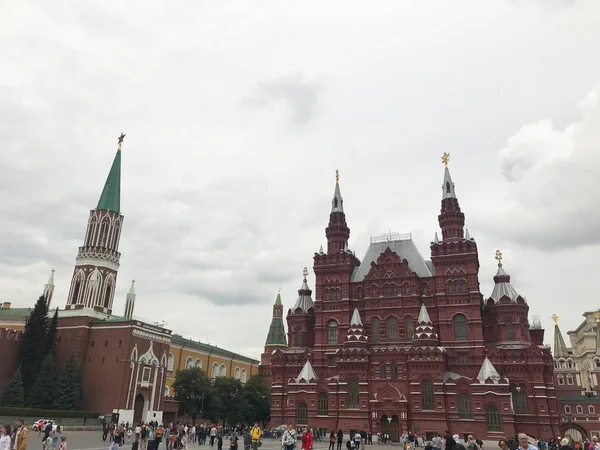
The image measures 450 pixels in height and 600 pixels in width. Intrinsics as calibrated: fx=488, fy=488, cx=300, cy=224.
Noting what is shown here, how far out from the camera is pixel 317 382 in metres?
58.7

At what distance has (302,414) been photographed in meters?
57.8

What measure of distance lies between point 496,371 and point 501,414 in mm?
4673

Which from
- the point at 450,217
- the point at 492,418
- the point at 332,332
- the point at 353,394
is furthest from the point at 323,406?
the point at 450,217

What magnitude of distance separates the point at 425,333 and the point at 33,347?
45522 millimetres

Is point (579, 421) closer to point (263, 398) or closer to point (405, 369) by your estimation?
point (405, 369)

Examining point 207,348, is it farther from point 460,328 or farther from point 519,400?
point 519,400

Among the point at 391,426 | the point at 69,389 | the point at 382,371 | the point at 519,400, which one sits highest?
the point at 382,371

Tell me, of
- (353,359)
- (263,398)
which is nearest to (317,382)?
(353,359)

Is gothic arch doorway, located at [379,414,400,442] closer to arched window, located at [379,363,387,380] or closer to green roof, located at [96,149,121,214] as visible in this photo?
arched window, located at [379,363,387,380]

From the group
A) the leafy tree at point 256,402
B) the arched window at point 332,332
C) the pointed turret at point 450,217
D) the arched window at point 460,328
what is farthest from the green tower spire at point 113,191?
the arched window at point 460,328

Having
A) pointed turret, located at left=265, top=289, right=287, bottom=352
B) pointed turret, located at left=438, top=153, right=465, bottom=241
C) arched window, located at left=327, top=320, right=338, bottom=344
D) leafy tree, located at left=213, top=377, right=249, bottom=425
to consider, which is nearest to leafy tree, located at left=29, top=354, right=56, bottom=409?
leafy tree, located at left=213, top=377, right=249, bottom=425

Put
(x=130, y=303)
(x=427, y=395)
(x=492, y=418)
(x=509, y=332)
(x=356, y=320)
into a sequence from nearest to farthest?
(x=492, y=418), (x=427, y=395), (x=509, y=332), (x=356, y=320), (x=130, y=303)

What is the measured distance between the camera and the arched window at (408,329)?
5912 centimetres

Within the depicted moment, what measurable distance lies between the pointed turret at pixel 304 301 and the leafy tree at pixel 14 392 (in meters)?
33.3
